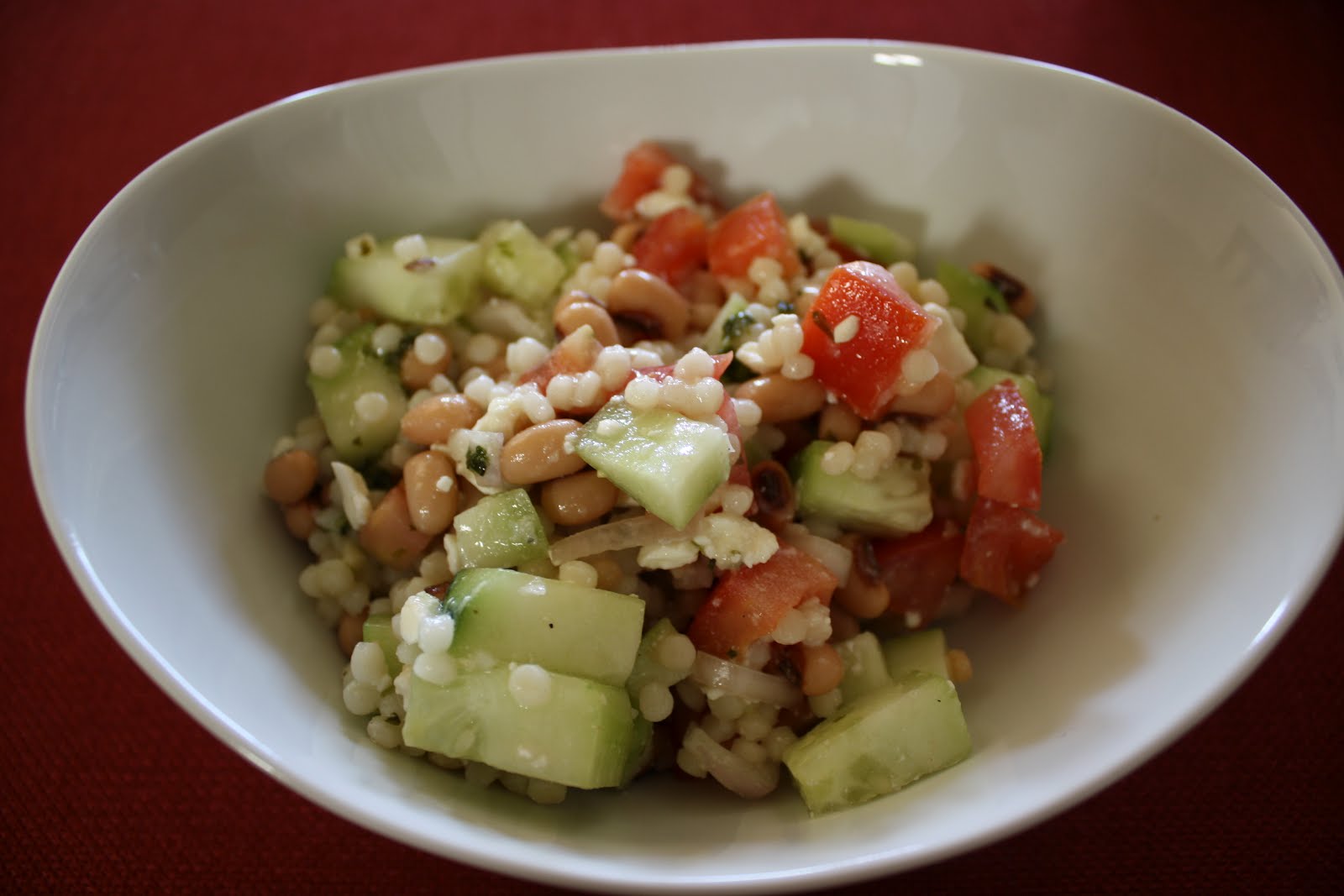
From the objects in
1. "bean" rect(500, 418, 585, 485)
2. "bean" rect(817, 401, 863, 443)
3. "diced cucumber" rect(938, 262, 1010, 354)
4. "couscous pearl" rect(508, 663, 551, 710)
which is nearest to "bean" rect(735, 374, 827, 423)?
"bean" rect(817, 401, 863, 443)

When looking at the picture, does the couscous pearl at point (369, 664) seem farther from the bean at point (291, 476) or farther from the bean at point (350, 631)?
the bean at point (291, 476)

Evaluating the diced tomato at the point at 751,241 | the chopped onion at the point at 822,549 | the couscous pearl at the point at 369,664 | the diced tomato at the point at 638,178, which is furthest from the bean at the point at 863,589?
the diced tomato at the point at 638,178

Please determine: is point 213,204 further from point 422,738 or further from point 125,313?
point 422,738

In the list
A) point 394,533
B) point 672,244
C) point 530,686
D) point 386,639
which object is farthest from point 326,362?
point 530,686

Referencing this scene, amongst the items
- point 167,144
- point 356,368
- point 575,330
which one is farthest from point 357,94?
point 167,144

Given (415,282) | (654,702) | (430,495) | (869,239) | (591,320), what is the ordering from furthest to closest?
(869,239), (415,282), (591,320), (430,495), (654,702)

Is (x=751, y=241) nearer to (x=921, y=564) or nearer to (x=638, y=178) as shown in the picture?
(x=638, y=178)
